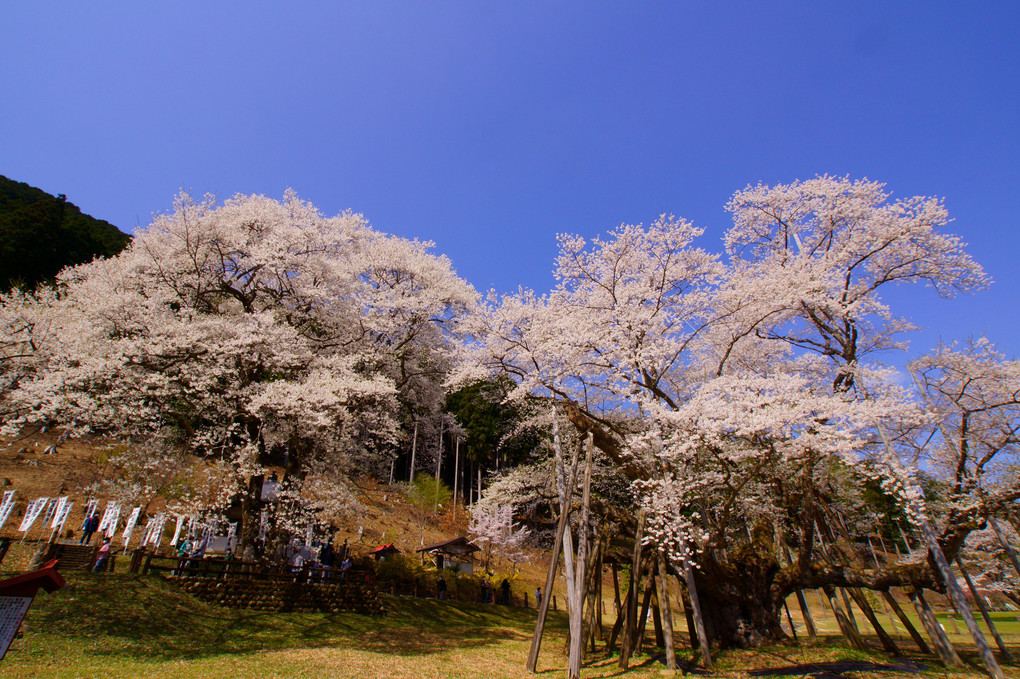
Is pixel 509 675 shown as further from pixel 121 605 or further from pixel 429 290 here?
pixel 429 290

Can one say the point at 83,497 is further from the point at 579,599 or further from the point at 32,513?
the point at 579,599

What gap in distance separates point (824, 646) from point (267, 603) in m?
16.6

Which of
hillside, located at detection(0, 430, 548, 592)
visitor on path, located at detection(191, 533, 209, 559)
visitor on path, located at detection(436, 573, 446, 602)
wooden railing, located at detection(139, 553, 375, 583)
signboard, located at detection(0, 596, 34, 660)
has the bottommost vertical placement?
visitor on path, located at detection(436, 573, 446, 602)

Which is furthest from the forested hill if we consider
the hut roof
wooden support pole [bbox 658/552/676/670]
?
wooden support pole [bbox 658/552/676/670]

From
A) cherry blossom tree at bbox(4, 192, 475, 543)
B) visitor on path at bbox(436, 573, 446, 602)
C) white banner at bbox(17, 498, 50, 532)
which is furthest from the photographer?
visitor on path at bbox(436, 573, 446, 602)

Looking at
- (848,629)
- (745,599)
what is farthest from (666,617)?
(848,629)

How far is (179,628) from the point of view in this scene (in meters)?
10.5

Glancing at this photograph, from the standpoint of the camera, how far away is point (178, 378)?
46.0 feet

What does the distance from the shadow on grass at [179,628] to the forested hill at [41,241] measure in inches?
1045

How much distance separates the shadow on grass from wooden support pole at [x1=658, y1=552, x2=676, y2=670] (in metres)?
5.79

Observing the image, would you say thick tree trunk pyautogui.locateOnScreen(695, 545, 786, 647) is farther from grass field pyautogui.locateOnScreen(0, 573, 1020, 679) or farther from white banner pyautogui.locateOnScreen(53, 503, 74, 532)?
white banner pyautogui.locateOnScreen(53, 503, 74, 532)

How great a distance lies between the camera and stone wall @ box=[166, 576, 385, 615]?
1261cm

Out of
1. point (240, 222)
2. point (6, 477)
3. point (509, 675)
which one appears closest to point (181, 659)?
point (509, 675)

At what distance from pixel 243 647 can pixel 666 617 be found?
9845 millimetres
